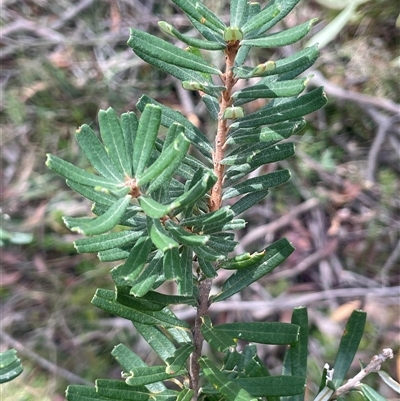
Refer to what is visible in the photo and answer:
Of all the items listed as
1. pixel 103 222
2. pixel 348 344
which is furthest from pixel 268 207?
pixel 103 222

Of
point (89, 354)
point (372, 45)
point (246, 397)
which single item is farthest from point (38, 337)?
point (372, 45)

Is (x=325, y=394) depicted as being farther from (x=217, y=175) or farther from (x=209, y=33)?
(x=209, y=33)

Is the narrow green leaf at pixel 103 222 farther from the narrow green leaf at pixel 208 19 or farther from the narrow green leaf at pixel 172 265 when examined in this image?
the narrow green leaf at pixel 208 19

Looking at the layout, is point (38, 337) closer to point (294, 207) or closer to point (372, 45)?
point (294, 207)

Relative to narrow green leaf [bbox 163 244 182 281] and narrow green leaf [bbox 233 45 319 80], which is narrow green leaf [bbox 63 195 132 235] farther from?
narrow green leaf [bbox 233 45 319 80]

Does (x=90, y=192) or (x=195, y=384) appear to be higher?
(x=90, y=192)

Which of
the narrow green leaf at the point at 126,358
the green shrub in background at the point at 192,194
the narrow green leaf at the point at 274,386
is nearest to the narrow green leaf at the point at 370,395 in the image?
the green shrub in background at the point at 192,194
